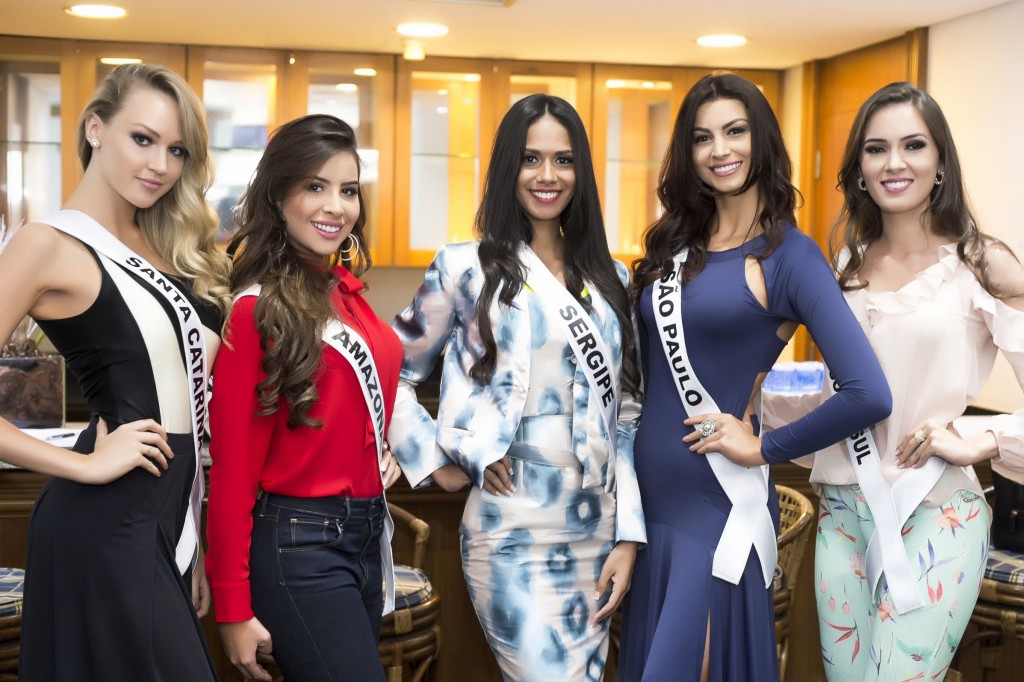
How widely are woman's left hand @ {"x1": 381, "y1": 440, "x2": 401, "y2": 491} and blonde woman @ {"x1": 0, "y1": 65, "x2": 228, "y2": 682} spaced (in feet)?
1.02

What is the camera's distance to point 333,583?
1.76m

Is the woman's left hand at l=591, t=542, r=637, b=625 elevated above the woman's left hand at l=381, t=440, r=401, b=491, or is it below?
below

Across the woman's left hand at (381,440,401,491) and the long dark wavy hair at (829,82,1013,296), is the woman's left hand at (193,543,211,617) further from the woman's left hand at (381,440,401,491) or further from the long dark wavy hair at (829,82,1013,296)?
the long dark wavy hair at (829,82,1013,296)

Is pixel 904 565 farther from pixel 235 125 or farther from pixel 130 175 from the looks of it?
pixel 235 125

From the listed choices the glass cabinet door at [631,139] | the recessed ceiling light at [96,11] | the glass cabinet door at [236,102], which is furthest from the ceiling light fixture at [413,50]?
the recessed ceiling light at [96,11]

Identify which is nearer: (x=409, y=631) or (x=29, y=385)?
(x=409, y=631)

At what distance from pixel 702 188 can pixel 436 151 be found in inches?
111

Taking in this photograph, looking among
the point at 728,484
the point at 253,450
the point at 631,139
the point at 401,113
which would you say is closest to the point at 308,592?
the point at 253,450

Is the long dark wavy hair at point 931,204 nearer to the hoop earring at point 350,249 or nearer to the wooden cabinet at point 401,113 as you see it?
the hoop earring at point 350,249

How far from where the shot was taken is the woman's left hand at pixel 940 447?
6.48 ft

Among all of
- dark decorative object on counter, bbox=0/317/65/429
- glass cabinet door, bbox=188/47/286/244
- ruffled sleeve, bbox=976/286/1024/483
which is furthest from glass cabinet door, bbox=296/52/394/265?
ruffled sleeve, bbox=976/286/1024/483

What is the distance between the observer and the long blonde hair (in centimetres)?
178

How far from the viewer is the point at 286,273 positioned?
1817 millimetres

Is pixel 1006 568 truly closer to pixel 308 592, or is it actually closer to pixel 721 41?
pixel 308 592
